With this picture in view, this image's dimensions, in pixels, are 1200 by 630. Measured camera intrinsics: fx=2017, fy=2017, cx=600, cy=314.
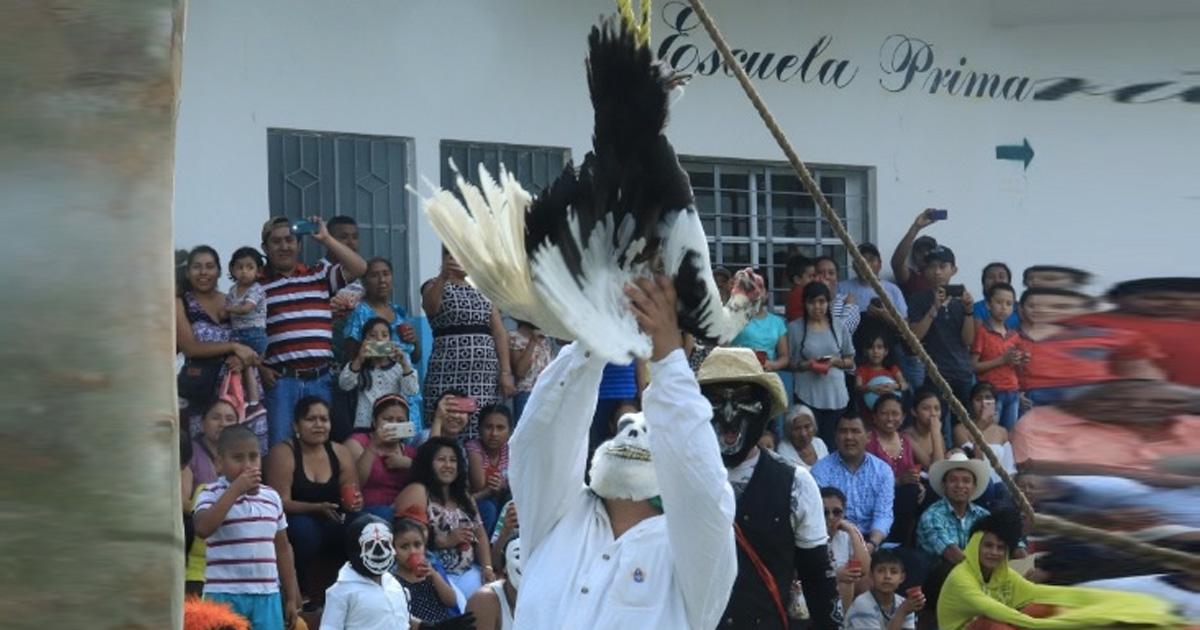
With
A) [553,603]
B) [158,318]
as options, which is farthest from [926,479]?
[158,318]

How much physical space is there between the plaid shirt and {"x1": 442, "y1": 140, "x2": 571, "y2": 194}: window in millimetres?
3097

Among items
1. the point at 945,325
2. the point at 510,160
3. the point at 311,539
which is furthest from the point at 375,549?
the point at 945,325

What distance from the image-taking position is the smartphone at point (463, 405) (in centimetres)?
1040

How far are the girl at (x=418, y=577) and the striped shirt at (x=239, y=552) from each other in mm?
582

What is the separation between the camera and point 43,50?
2.02 metres

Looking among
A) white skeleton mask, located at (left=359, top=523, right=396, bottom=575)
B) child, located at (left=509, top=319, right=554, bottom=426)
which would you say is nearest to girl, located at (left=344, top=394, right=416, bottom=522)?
child, located at (left=509, top=319, right=554, bottom=426)

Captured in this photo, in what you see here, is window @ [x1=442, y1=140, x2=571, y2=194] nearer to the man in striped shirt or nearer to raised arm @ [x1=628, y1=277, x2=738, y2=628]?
the man in striped shirt

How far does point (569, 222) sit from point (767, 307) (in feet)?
28.9

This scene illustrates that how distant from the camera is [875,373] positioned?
12531mm

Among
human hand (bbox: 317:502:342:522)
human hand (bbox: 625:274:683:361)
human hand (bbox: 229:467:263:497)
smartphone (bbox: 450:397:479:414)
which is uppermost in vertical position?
human hand (bbox: 625:274:683:361)

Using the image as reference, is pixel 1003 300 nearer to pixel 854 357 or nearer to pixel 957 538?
pixel 854 357

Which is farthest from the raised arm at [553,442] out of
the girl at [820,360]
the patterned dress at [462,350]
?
the girl at [820,360]

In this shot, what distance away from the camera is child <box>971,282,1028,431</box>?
1300cm

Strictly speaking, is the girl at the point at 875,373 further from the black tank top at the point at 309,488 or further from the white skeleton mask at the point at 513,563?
the white skeleton mask at the point at 513,563
